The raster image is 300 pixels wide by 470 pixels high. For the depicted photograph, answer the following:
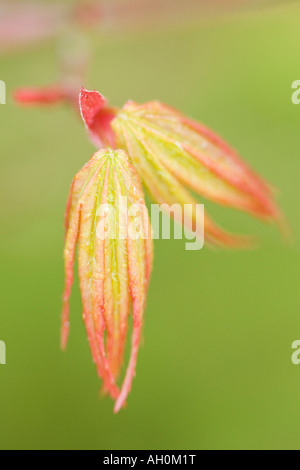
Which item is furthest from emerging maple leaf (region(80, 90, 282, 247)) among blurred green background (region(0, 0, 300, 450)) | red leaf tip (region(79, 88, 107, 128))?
blurred green background (region(0, 0, 300, 450))

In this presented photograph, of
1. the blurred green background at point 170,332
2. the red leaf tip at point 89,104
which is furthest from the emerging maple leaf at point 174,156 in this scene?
the blurred green background at point 170,332

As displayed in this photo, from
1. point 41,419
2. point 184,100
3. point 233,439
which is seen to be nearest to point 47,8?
point 184,100

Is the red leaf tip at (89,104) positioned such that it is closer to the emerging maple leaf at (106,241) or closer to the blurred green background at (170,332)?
the emerging maple leaf at (106,241)

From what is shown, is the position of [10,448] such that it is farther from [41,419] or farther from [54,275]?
[54,275]

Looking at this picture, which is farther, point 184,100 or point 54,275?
point 184,100

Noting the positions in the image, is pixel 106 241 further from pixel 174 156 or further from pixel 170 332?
pixel 170 332

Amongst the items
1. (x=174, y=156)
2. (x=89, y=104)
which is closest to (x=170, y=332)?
(x=174, y=156)

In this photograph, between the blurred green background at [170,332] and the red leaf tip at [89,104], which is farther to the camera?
the blurred green background at [170,332]

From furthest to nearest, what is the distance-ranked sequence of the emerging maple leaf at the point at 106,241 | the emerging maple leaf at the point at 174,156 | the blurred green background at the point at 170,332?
the blurred green background at the point at 170,332 → the emerging maple leaf at the point at 174,156 → the emerging maple leaf at the point at 106,241
